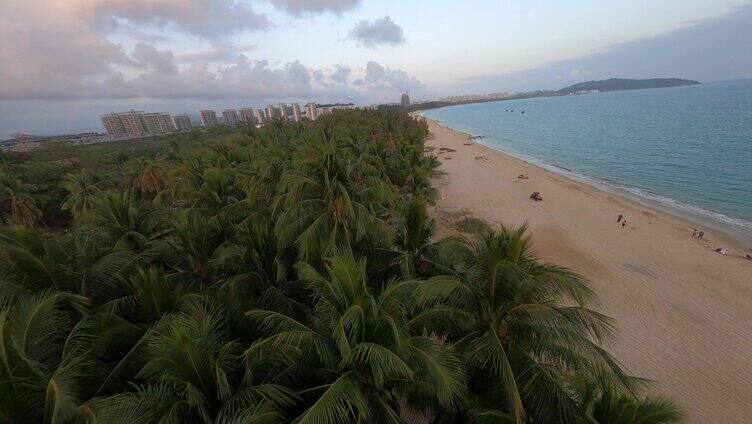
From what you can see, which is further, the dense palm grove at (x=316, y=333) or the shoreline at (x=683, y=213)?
the shoreline at (x=683, y=213)

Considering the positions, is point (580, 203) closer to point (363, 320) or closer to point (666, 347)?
point (666, 347)

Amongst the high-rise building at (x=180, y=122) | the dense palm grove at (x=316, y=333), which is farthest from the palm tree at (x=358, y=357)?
the high-rise building at (x=180, y=122)

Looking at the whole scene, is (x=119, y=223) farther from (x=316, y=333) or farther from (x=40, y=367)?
(x=316, y=333)

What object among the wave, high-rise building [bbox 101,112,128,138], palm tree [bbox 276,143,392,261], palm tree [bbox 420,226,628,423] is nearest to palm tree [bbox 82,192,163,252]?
palm tree [bbox 276,143,392,261]

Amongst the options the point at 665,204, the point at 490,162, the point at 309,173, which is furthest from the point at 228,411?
the point at 490,162

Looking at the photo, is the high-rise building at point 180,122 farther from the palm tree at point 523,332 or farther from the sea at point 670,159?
the palm tree at point 523,332

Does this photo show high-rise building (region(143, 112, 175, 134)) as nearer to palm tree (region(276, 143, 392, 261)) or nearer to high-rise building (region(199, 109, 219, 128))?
high-rise building (region(199, 109, 219, 128))
